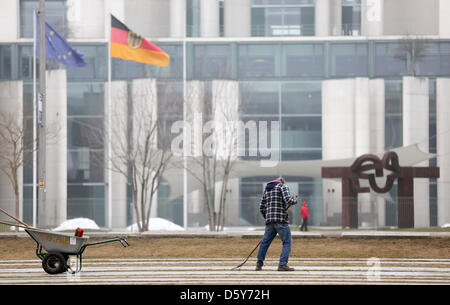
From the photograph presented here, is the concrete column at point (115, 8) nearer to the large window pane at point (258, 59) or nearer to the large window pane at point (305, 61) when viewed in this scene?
the large window pane at point (258, 59)

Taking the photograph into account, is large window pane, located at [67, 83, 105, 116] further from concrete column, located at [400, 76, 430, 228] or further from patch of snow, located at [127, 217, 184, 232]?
concrete column, located at [400, 76, 430, 228]

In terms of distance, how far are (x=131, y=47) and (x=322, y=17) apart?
54.1 feet

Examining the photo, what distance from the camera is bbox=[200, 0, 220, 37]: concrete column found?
47.5m

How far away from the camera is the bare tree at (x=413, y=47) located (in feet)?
155

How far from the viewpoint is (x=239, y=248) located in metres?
18.8

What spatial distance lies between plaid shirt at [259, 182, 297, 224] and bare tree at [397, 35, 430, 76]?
118 feet

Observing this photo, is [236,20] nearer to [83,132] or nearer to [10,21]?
[83,132]

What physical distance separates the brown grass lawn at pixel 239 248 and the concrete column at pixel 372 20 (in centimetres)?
2946

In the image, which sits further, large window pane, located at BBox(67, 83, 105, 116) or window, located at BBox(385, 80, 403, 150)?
window, located at BBox(385, 80, 403, 150)

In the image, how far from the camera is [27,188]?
155ft

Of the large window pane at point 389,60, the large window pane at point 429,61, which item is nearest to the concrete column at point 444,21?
the large window pane at point 429,61

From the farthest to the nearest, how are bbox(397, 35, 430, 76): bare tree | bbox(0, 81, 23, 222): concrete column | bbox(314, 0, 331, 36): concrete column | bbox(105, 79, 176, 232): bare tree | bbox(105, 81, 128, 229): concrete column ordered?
bbox(314, 0, 331, 36): concrete column → bbox(397, 35, 430, 76): bare tree → bbox(0, 81, 23, 222): concrete column → bbox(105, 81, 128, 229): concrete column → bbox(105, 79, 176, 232): bare tree

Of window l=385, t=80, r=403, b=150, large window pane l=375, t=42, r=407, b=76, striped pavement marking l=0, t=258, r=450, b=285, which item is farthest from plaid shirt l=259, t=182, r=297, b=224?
large window pane l=375, t=42, r=407, b=76
